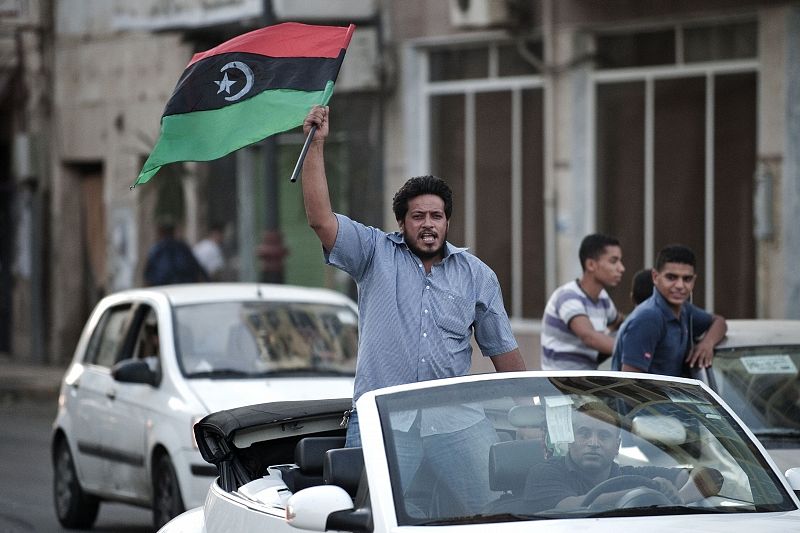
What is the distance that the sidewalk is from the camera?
2130cm

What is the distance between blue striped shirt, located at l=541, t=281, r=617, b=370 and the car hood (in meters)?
1.33

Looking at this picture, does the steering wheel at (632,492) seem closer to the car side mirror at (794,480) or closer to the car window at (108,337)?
the car side mirror at (794,480)

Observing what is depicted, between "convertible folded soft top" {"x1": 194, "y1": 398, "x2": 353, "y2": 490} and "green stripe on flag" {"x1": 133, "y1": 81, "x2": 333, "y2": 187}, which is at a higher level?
"green stripe on flag" {"x1": 133, "y1": 81, "x2": 333, "y2": 187}

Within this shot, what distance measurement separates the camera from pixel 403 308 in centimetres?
628

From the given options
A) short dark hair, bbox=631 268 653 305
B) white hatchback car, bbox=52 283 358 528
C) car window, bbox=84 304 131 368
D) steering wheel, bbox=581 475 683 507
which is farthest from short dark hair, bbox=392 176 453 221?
car window, bbox=84 304 131 368

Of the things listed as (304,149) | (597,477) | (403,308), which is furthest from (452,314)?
(597,477)

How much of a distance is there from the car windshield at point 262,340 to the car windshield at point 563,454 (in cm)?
507

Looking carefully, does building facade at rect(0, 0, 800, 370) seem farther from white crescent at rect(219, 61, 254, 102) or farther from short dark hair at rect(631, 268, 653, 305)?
white crescent at rect(219, 61, 254, 102)

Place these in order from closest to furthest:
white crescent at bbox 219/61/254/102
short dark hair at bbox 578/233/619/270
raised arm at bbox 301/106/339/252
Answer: raised arm at bbox 301/106/339/252, white crescent at bbox 219/61/254/102, short dark hair at bbox 578/233/619/270

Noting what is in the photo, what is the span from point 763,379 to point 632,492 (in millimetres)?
3246

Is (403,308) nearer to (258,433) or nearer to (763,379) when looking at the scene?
(258,433)

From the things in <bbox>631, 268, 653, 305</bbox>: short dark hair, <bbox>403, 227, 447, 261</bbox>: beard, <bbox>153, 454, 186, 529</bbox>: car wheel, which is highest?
<bbox>403, 227, 447, 261</bbox>: beard

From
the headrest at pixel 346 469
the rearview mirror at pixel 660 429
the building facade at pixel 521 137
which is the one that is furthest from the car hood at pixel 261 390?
the building facade at pixel 521 137

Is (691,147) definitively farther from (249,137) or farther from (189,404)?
(249,137)
